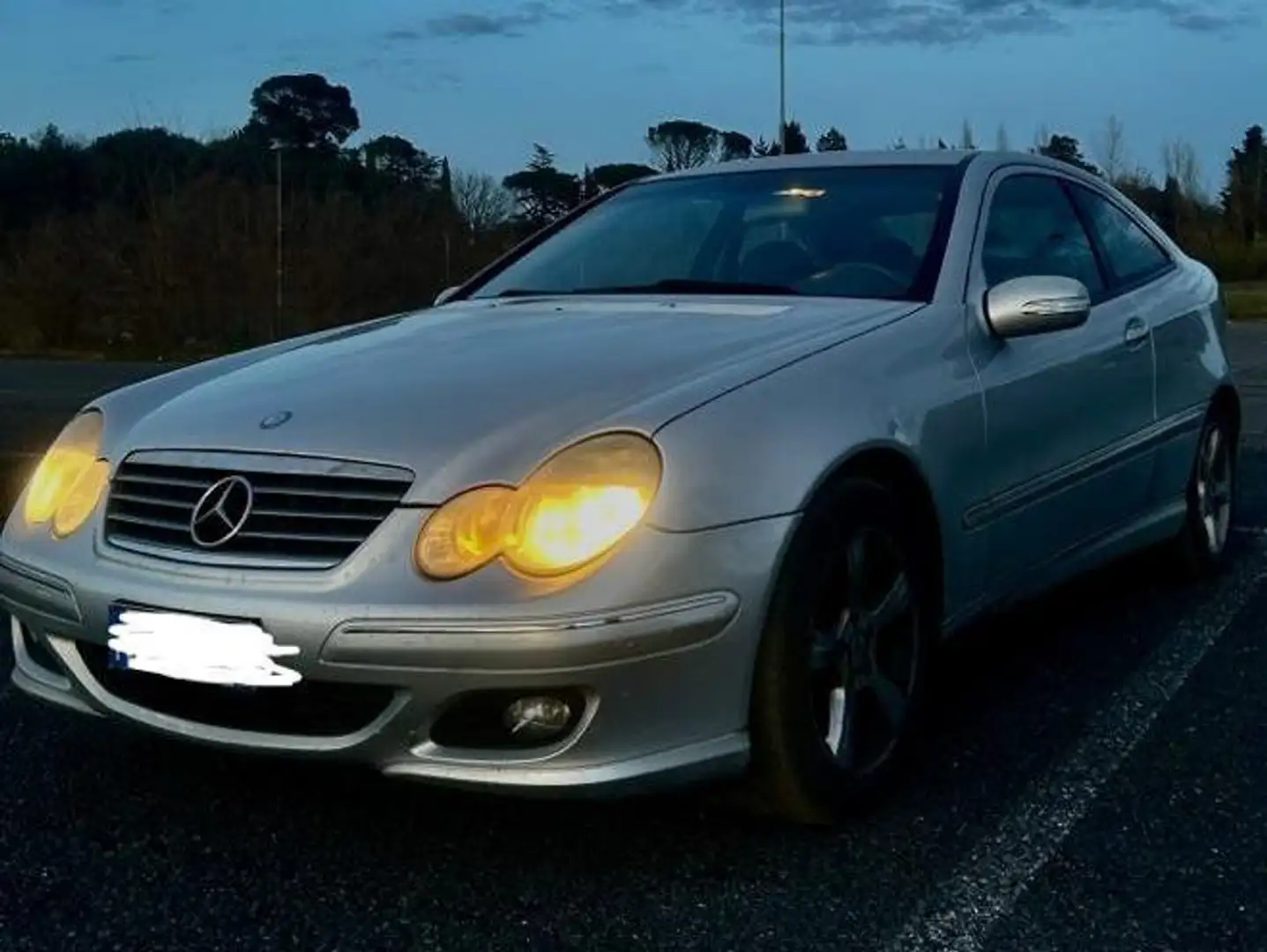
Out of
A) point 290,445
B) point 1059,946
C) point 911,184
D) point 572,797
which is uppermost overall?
point 911,184

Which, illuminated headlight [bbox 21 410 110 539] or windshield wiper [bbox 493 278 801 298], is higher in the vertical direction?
windshield wiper [bbox 493 278 801 298]

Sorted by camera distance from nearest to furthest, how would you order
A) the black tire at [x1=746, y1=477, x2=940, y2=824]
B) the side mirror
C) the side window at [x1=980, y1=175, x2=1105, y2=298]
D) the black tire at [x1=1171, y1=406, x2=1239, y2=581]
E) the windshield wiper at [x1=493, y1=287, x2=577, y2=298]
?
the black tire at [x1=746, y1=477, x2=940, y2=824], the side mirror, the side window at [x1=980, y1=175, x2=1105, y2=298], the windshield wiper at [x1=493, y1=287, x2=577, y2=298], the black tire at [x1=1171, y1=406, x2=1239, y2=581]

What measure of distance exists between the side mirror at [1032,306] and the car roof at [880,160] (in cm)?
64

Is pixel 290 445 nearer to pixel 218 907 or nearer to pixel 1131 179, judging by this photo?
pixel 218 907

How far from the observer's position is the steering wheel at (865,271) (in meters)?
3.98

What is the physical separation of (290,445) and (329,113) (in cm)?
5555

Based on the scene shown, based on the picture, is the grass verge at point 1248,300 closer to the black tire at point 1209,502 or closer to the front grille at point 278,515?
the black tire at point 1209,502

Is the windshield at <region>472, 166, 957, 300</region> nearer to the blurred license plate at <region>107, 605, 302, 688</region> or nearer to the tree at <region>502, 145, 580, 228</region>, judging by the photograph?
the blurred license plate at <region>107, 605, 302, 688</region>

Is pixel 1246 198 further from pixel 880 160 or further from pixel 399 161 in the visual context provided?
pixel 880 160

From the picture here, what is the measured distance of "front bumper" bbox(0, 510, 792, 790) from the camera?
282cm

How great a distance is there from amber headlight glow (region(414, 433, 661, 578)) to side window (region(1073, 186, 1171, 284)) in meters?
2.41

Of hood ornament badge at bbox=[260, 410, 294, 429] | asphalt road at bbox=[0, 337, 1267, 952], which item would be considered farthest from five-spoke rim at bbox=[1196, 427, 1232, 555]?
hood ornament badge at bbox=[260, 410, 294, 429]

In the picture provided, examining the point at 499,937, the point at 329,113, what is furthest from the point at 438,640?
the point at 329,113

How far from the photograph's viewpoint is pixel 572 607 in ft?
9.27
